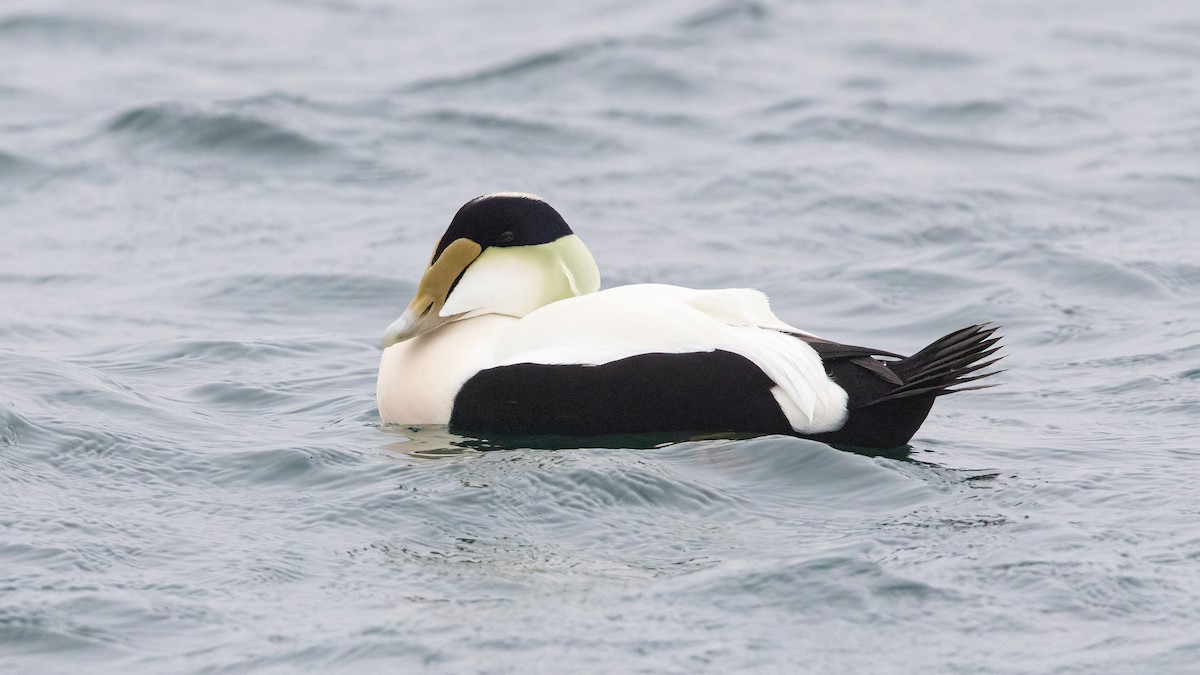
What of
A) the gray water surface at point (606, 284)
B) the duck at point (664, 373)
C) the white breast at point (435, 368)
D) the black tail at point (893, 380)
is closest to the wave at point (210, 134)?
the gray water surface at point (606, 284)

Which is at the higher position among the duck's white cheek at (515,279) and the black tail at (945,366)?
the duck's white cheek at (515,279)

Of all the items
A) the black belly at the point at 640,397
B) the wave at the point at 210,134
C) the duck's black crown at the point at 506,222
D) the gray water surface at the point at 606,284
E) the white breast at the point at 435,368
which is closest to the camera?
the gray water surface at the point at 606,284

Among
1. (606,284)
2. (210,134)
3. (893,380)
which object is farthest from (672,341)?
(210,134)

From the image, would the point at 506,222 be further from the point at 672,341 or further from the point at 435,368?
the point at 672,341

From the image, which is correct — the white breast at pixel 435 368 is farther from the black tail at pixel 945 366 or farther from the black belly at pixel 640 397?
the black tail at pixel 945 366

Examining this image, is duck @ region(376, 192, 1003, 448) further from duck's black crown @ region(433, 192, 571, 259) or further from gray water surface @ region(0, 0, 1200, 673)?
gray water surface @ region(0, 0, 1200, 673)

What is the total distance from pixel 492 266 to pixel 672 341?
68 cm

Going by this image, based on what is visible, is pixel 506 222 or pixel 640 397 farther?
pixel 506 222

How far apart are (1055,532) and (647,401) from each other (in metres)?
1.15

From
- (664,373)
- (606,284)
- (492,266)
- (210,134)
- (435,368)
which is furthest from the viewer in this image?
(210,134)

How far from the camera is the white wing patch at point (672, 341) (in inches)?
→ 187

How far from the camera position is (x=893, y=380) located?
4777 mm

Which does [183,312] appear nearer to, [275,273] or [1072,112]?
[275,273]

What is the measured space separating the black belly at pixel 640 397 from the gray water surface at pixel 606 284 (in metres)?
0.11
